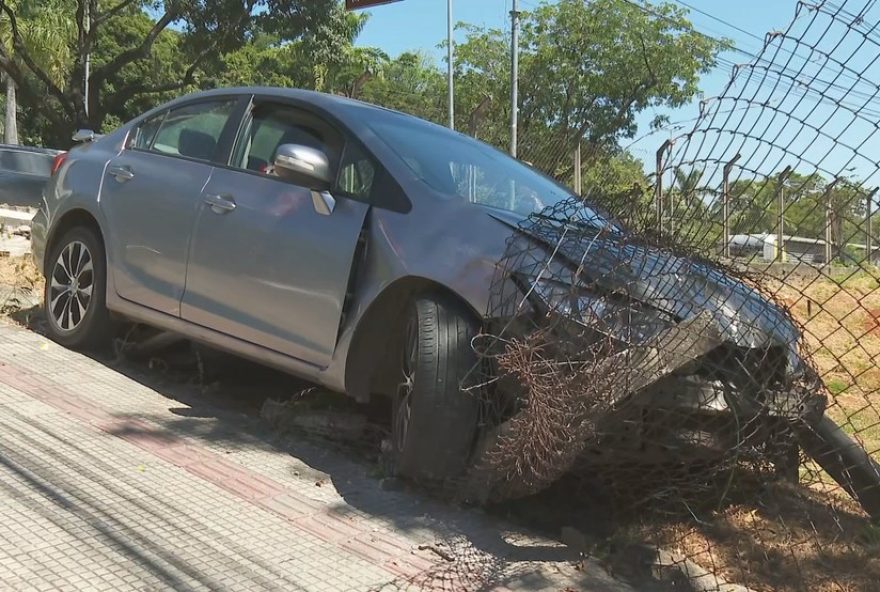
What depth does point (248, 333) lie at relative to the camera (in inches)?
172

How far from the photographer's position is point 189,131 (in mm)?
5129

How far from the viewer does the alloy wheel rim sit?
543 centimetres

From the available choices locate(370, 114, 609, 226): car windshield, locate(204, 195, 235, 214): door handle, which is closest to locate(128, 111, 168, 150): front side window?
locate(204, 195, 235, 214): door handle

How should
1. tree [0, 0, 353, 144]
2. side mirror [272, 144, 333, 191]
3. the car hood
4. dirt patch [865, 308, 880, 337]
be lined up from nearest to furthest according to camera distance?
the car hood → dirt patch [865, 308, 880, 337] → side mirror [272, 144, 333, 191] → tree [0, 0, 353, 144]

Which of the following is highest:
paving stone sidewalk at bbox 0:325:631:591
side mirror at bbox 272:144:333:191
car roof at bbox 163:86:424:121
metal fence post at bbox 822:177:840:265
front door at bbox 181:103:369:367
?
car roof at bbox 163:86:424:121

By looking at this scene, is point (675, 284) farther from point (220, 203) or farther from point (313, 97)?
point (220, 203)

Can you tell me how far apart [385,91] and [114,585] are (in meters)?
42.5

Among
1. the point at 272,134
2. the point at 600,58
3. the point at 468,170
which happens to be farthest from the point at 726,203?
the point at 600,58

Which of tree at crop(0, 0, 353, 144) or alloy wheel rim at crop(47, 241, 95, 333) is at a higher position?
tree at crop(0, 0, 353, 144)

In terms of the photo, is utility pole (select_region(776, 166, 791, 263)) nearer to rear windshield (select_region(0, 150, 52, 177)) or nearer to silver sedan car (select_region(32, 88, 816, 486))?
silver sedan car (select_region(32, 88, 816, 486))

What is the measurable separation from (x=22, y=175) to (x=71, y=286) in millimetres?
9486

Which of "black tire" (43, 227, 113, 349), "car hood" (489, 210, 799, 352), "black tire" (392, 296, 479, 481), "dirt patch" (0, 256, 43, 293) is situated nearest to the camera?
"car hood" (489, 210, 799, 352)

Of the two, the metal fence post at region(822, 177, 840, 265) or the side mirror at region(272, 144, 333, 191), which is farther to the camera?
the side mirror at region(272, 144, 333, 191)

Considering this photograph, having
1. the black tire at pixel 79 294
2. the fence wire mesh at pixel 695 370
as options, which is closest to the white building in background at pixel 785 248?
the fence wire mesh at pixel 695 370
